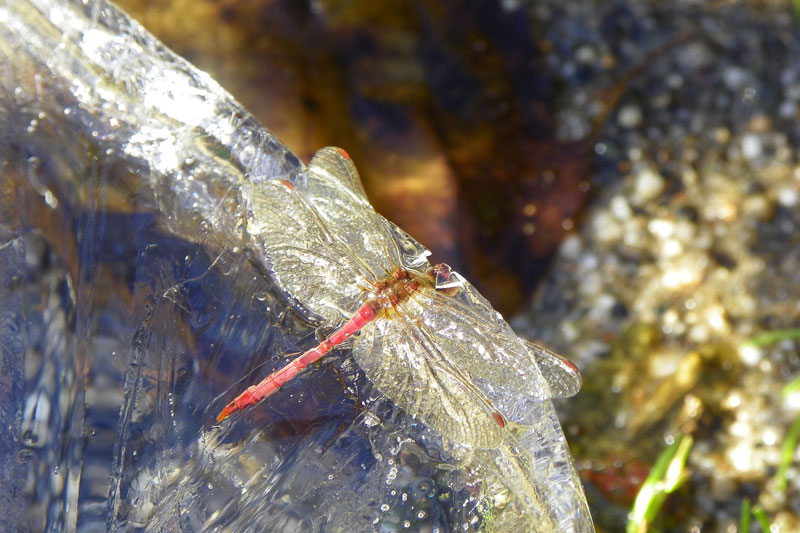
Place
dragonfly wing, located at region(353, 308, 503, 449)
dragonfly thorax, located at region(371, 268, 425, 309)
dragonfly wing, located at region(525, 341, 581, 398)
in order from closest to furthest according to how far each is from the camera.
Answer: dragonfly wing, located at region(353, 308, 503, 449) → dragonfly wing, located at region(525, 341, 581, 398) → dragonfly thorax, located at region(371, 268, 425, 309)

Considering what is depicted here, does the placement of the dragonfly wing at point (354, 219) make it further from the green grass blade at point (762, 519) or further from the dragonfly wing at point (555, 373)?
the green grass blade at point (762, 519)

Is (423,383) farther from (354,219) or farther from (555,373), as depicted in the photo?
(354,219)

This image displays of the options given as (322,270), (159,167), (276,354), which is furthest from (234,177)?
(276,354)

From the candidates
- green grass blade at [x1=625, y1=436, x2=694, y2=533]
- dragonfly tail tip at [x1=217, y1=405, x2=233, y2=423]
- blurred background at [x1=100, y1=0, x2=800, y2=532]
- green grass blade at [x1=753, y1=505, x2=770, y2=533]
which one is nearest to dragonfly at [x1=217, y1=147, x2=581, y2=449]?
dragonfly tail tip at [x1=217, y1=405, x2=233, y2=423]

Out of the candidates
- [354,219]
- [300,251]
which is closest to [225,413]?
→ [300,251]

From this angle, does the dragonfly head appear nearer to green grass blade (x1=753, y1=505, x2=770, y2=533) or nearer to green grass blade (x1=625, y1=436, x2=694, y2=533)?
green grass blade (x1=625, y1=436, x2=694, y2=533)

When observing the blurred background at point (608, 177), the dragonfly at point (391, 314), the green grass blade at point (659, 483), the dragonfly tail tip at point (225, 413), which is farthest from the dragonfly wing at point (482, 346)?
the green grass blade at point (659, 483)
